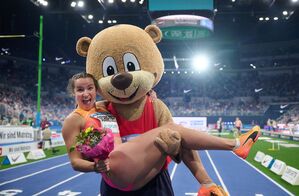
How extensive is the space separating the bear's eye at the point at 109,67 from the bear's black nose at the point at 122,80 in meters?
0.12

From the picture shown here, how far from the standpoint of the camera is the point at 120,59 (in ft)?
8.82

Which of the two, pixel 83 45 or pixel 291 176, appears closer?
pixel 83 45

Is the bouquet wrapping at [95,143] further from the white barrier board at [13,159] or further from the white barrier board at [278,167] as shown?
the white barrier board at [13,159]

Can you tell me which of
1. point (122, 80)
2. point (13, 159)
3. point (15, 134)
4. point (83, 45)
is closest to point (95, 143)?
point (122, 80)

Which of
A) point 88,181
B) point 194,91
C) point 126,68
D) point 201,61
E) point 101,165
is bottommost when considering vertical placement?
point 88,181

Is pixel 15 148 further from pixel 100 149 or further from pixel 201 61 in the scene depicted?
pixel 201 61

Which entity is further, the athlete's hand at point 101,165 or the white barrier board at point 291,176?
the white barrier board at point 291,176

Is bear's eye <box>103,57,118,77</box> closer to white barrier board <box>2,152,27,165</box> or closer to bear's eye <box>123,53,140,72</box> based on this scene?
bear's eye <box>123,53,140,72</box>

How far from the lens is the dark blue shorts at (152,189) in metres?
2.66

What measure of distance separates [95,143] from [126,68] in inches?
36.3

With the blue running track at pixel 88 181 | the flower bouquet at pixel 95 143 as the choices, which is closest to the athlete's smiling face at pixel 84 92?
the flower bouquet at pixel 95 143

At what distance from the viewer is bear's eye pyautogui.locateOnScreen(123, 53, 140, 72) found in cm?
270

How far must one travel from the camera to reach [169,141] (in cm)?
232

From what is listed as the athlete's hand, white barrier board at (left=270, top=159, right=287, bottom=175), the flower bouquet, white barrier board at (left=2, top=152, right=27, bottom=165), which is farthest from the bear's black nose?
white barrier board at (left=2, top=152, right=27, bottom=165)
